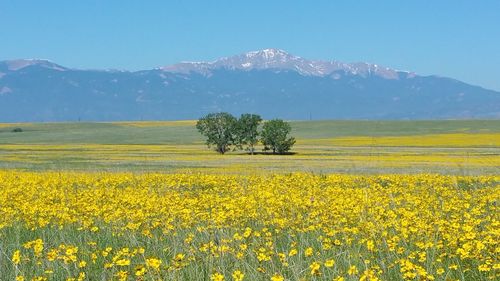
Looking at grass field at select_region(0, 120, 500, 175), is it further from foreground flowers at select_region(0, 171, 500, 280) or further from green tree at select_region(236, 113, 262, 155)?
foreground flowers at select_region(0, 171, 500, 280)

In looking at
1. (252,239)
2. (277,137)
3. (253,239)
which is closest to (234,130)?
(277,137)

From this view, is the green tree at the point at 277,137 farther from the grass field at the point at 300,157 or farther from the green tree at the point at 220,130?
the green tree at the point at 220,130

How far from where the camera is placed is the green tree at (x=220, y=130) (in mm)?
79400

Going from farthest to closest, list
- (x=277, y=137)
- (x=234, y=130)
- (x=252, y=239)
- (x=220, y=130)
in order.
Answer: (x=220, y=130)
(x=234, y=130)
(x=277, y=137)
(x=252, y=239)

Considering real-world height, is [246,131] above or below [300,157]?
above

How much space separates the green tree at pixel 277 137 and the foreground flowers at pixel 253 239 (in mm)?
59749

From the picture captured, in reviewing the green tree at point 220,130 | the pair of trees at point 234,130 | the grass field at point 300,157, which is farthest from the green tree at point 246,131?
the grass field at point 300,157

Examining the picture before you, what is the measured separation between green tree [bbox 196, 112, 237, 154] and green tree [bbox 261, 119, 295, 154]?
4507 mm

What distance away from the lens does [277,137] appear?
75812 millimetres

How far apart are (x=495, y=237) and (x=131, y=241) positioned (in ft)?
15.6

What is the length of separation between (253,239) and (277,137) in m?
66.6

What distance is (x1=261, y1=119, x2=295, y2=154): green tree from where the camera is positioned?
247ft

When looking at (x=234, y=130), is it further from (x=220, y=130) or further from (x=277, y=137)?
(x=277, y=137)

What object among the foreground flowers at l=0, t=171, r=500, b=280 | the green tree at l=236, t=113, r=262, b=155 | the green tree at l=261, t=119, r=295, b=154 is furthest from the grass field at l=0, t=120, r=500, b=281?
the green tree at l=236, t=113, r=262, b=155
